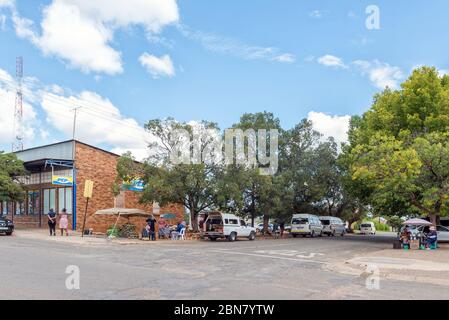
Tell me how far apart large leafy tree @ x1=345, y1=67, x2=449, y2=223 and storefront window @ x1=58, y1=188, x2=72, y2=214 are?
21844 mm

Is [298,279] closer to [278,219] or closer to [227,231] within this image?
[227,231]

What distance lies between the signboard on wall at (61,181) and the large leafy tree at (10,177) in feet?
10.6

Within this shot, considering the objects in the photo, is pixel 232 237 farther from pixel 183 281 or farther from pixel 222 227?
pixel 183 281

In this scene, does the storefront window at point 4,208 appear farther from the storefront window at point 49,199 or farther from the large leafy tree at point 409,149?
the large leafy tree at point 409,149

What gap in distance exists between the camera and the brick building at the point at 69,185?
35975 millimetres

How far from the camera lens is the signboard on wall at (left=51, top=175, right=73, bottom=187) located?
34.3 meters

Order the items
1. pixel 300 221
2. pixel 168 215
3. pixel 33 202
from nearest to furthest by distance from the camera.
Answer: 1. pixel 33 202
2. pixel 300 221
3. pixel 168 215

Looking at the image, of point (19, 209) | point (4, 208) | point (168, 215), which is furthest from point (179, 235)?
point (4, 208)

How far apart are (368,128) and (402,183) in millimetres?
8722

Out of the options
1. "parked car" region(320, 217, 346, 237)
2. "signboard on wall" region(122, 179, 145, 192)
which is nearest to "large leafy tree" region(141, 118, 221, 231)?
"signboard on wall" region(122, 179, 145, 192)

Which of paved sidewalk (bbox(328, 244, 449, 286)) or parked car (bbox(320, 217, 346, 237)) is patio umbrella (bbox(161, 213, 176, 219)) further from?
paved sidewalk (bbox(328, 244, 449, 286))

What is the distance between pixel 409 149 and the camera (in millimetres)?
26547

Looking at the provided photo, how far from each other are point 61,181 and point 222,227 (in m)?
13.0

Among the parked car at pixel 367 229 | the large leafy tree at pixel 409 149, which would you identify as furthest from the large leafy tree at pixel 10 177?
the parked car at pixel 367 229
